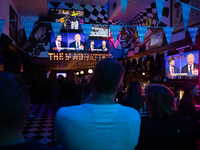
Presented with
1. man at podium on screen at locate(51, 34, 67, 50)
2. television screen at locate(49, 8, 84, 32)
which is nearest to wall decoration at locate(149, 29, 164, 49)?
television screen at locate(49, 8, 84, 32)

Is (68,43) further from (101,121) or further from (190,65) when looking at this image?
(101,121)

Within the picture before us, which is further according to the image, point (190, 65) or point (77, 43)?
point (77, 43)

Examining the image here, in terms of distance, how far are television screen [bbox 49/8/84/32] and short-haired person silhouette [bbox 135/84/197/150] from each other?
29.6ft

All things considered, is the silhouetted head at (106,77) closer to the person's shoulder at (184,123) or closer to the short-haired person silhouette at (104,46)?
the person's shoulder at (184,123)

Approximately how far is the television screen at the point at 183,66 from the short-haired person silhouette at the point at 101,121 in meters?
4.64

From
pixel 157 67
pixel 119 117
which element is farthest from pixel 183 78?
pixel 119 117

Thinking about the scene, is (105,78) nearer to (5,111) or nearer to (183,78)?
(5,111)

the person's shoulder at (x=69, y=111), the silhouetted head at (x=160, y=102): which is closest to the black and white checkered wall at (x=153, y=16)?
the silhouetted head at (x=160, y=102)

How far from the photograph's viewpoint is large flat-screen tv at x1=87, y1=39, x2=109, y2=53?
9.62 m

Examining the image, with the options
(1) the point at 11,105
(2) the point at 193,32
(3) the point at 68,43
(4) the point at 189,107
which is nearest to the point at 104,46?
(3) the point at 68,43

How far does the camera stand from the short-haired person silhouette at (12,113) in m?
0.52

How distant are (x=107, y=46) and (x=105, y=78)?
9247mm

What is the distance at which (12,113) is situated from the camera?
1.73ft

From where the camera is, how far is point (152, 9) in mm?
7297
